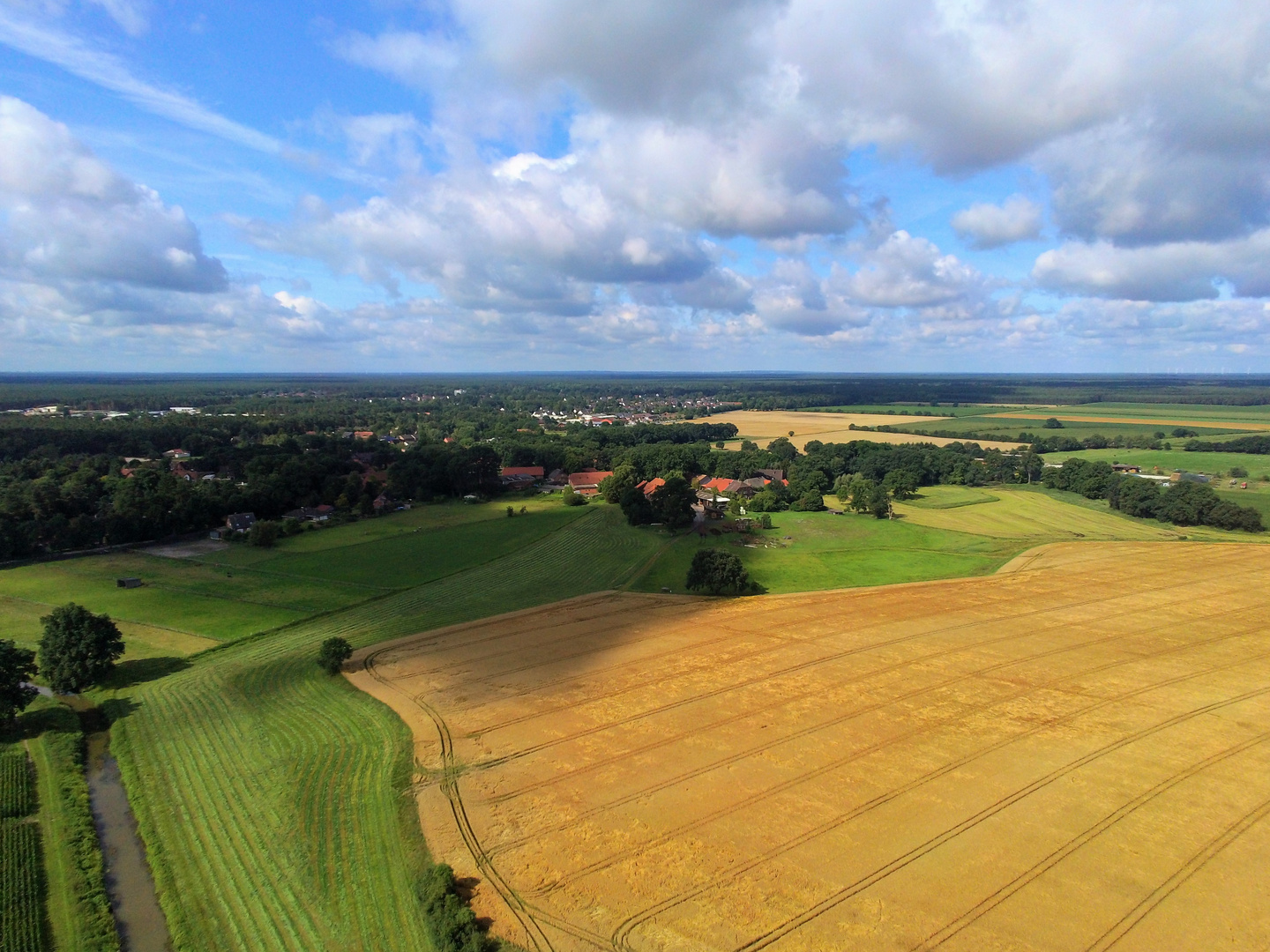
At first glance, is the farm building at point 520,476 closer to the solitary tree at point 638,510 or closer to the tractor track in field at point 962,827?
the solitary tree at point 638,510

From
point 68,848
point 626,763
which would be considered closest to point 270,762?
point 68,848

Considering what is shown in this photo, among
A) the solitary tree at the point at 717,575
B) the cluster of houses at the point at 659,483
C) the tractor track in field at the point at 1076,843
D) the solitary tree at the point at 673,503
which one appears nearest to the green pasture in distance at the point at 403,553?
the solitary tree at the point at 673,503

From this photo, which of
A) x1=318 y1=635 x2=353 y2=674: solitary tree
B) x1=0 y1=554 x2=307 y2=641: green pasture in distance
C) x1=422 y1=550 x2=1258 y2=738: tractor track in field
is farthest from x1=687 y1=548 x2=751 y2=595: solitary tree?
x1=0 y1=554 x2=307 y2=641: green pasture in distance

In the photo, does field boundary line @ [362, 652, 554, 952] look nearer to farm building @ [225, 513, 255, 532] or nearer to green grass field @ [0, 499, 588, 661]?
green grass field @ [0, 499, 588, 661]

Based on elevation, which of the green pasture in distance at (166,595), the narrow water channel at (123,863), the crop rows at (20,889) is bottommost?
the narrow water channel at (123,863)

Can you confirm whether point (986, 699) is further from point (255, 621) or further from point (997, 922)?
point (255, 621)

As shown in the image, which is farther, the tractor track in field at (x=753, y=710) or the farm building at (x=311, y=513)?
the farm building at (x=311, y=513)
